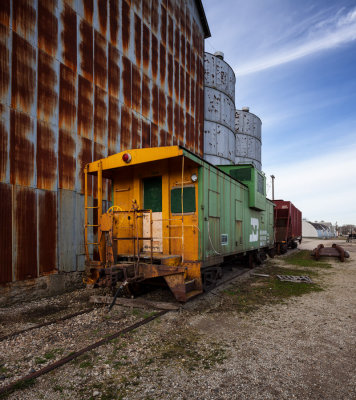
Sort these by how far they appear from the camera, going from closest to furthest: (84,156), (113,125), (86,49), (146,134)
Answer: (84,156) → (86,49) → (113,125) → (146,134)

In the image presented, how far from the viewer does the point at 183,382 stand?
337 centimetres

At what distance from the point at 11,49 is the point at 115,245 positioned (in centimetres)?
598

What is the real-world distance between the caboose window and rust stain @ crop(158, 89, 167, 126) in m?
7.33

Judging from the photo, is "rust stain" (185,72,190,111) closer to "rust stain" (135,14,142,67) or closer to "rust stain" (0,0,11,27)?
"rust stain" (135,14,142,67)

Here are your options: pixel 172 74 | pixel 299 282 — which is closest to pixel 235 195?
pixel 299 282

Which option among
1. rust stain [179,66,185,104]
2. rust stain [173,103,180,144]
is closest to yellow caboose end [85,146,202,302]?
rust stain [173,103,180,144]

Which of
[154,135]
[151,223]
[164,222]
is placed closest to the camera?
[151,223]

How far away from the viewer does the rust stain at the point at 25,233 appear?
23.6ft

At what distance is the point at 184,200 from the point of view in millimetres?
6926

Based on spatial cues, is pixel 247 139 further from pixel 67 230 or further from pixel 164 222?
pixel 67 230

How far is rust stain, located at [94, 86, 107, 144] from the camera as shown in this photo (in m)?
9.81

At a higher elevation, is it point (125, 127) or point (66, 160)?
point (125, 127)

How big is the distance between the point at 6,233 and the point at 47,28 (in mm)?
6141

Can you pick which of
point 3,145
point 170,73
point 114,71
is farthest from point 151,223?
point 170,73
